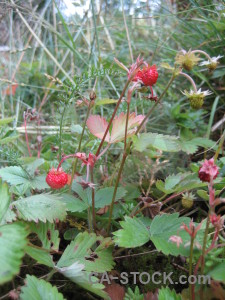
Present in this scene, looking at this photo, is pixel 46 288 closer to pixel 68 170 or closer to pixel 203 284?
pixel 203 284

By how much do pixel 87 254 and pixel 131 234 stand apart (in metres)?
0.10

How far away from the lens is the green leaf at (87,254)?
26.8 inches

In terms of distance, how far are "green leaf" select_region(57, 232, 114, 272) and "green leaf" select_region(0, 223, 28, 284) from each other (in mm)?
207

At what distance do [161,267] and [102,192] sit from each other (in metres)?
0.25

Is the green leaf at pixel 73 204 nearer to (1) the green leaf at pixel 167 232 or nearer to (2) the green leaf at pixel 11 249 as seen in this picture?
(1) the green leaf at pixel 167 232

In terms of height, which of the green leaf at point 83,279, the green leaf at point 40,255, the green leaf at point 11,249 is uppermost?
the green leaf at point 11,249

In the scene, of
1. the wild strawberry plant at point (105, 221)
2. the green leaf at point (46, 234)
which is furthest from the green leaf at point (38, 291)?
the green leaf at point (46, 234)

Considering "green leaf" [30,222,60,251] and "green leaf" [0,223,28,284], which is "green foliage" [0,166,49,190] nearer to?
"green leaf" [30,222,60,251]

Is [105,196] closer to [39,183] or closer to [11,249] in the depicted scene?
[39,183]

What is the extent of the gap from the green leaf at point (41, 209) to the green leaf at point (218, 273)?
0.31 meters

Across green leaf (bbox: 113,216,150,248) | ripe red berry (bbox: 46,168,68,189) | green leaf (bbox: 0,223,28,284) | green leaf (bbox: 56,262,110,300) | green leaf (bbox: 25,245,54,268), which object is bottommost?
green leaf (bbox: 56,262,110,300)

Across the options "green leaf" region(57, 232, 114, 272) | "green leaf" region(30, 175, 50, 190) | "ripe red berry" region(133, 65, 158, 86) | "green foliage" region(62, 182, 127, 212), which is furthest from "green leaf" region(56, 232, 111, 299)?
"ripe red berry" region(133, 65, 158, 86)

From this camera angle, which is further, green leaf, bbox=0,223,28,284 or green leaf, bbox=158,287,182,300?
green leaf, bbox=158,287,182,300

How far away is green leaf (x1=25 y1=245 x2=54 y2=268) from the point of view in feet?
2.11
